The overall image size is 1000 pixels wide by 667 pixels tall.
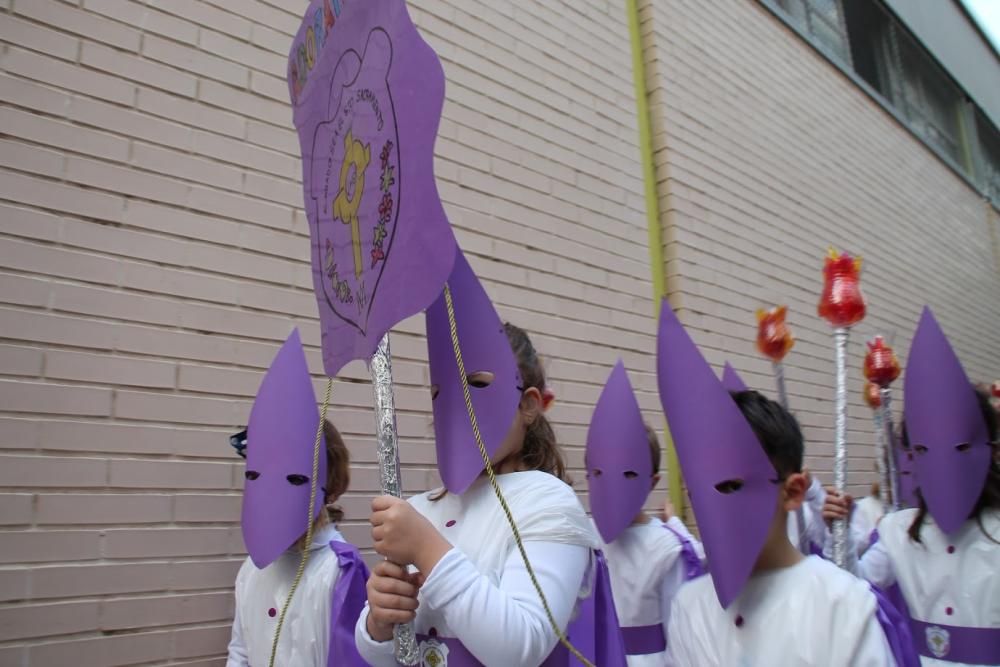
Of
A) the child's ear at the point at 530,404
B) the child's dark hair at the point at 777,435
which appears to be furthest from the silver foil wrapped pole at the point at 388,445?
the child's dark hair at the point at 777,435

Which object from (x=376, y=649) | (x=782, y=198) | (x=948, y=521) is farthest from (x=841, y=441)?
(x=782, y=198)

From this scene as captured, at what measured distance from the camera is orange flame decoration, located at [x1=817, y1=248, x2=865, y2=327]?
8.33 ft

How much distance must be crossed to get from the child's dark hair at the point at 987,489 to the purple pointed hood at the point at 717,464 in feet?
4.39

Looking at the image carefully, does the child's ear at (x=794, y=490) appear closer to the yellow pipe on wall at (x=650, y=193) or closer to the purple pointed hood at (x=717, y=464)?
the purple pointed hood at (x=717, y=464)

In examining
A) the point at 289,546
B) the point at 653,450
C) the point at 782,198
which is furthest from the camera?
the point at 782,198

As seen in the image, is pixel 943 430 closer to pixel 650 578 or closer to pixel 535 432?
pixel 650 578

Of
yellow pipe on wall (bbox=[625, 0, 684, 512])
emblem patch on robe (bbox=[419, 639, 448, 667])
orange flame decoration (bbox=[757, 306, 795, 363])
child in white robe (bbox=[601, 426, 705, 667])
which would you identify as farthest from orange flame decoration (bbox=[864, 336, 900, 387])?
emblem patch on robe (bbox=[419, 639, 448, 667])

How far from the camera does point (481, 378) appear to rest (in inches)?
61.5

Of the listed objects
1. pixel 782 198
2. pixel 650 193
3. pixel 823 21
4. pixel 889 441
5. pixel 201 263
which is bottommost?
pixel 889 441

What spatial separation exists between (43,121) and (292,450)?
1.43m

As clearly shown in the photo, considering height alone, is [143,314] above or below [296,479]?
above

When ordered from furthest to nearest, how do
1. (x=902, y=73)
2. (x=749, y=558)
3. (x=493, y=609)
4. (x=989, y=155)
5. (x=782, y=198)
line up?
(x=989, y=155) < (x=902, y=73) < (x=782, y=198) < (x=749, y=558) < (x=493, y=609)

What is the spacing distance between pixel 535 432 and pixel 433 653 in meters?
0.53

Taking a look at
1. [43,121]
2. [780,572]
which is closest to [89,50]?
[43,121]
